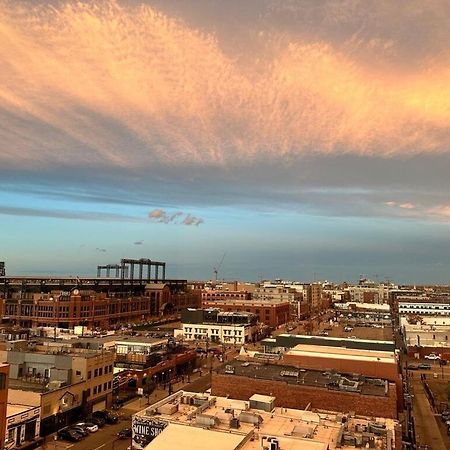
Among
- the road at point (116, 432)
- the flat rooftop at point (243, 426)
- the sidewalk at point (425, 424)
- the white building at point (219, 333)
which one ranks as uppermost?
the flat rooftop at point (243, 426)

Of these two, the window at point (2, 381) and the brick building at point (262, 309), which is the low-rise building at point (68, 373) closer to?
the window at point (2, 381)

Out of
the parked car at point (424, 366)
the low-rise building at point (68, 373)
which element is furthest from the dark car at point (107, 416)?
the parked car at point (424, 366)

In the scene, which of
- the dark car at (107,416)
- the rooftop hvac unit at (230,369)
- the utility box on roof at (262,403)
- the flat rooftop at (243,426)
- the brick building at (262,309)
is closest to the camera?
the flat rooftop at (243,426)

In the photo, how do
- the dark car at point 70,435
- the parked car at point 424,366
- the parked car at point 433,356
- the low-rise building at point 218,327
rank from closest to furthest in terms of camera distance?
the dark car at point 70,435 → the parked car at point 424,366 → the parked car at point 433,356 → the low-rise building at point 218,327

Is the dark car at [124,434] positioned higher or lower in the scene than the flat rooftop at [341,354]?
lower

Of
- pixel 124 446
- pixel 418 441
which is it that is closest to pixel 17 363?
pixel 124 446

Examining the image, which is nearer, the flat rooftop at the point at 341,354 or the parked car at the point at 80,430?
the parked car at the point at 80,430

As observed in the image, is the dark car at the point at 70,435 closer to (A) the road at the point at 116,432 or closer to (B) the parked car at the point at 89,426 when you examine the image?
(A) the road at the point at 116,432
